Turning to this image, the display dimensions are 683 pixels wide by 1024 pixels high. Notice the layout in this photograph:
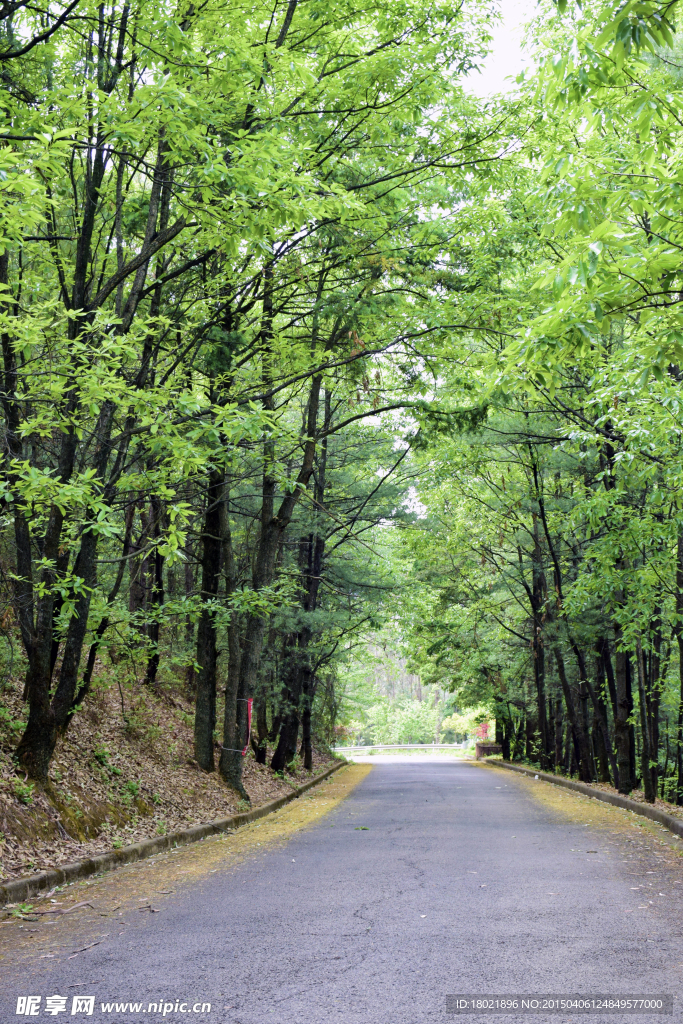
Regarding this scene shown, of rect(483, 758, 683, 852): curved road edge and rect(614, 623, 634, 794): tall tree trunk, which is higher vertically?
rect(614, 623, 634, 794): tall tree trunk

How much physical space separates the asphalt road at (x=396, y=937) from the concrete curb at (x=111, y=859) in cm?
109

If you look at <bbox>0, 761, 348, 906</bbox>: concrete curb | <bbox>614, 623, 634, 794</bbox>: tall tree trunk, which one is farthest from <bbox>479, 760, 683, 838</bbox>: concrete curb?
<bbox>0, 761, 348, 906</bbox>: concrete curb

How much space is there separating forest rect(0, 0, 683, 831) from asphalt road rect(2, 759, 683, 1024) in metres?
2.94

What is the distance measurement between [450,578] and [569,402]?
11995 mm

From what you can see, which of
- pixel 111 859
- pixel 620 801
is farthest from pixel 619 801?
pixel 111 859

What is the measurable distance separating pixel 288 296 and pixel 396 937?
32.3 ft

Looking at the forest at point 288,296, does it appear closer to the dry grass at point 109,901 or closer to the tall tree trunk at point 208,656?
the tall tree trunk at point 208,656

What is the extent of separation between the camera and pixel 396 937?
511 cm

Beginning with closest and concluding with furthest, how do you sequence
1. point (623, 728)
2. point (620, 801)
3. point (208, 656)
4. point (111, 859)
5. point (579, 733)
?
point (111, 859) → point (208, 656) → point (620, 801) → point (623, 728) → point (579, 733)

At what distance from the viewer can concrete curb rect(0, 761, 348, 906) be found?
6.19m

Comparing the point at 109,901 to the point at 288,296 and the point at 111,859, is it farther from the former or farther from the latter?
the point at 288,296

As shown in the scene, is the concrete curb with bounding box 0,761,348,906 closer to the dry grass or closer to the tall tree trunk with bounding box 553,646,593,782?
the dry grass

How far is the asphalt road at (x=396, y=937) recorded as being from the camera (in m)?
3.93

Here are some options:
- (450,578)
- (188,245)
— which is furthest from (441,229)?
(450,578)
